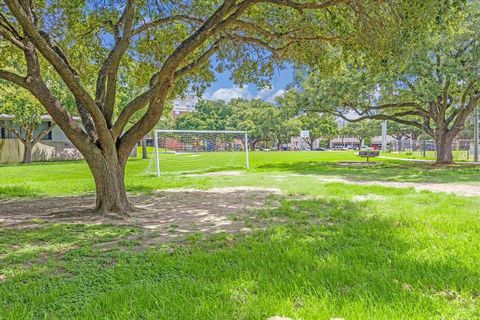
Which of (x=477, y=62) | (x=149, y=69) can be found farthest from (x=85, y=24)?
(x=477, y=62)

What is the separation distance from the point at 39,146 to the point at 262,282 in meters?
27.9

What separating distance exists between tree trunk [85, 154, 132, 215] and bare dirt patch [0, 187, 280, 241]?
226mm

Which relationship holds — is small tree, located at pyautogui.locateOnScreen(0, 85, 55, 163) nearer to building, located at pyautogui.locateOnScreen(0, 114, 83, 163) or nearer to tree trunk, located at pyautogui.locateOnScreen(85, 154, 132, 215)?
building, located at pyautogui.locateOnScreen(0, 114, 83, 163)

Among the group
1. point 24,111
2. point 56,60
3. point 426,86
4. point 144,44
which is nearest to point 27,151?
point 24,111

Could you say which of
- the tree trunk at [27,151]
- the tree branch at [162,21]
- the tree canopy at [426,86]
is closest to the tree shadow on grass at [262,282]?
the tree branch at [162,21]

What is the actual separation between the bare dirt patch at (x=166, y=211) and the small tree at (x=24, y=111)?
14831 mm

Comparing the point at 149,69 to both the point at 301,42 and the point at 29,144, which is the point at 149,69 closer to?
the point at 301,42

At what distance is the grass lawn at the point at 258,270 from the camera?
86.9 inches

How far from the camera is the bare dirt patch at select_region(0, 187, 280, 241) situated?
4.86 m

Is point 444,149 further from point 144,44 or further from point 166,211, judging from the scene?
point 166,211

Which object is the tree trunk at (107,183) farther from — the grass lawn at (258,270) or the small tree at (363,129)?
the small tree at (363,129)

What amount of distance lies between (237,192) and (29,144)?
21259 millimetres

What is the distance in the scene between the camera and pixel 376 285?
2.53 metres

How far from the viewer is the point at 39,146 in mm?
25812
